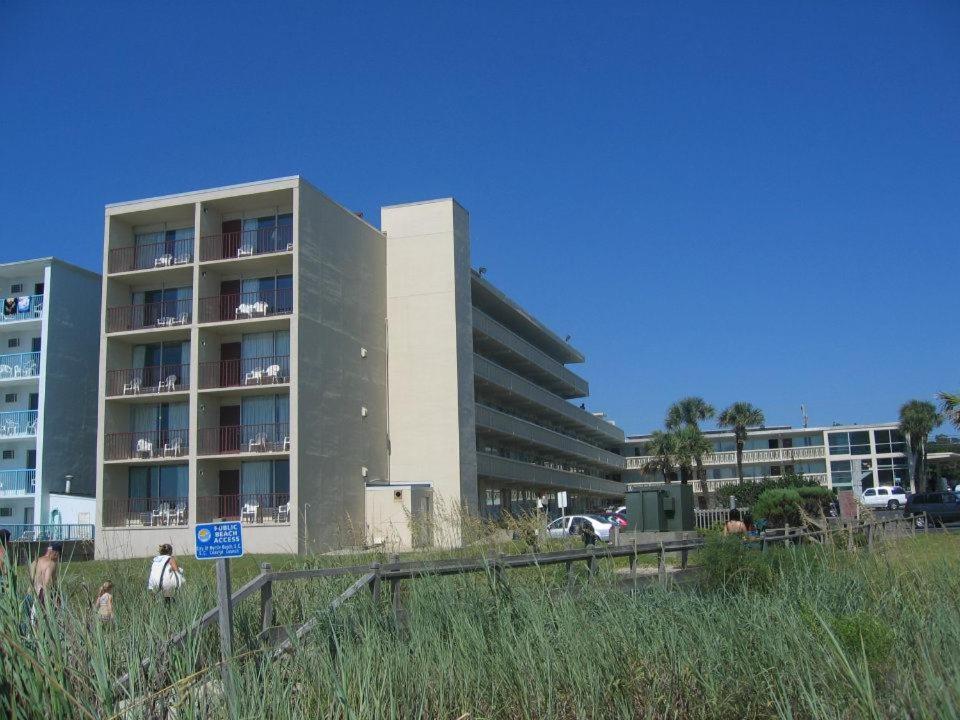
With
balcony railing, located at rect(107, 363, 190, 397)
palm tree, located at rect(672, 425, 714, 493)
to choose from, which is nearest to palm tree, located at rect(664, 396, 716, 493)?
palm tree, located at rect(672, 425, 714, 493)

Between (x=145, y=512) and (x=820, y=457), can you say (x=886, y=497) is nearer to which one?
(x=820, y=457)

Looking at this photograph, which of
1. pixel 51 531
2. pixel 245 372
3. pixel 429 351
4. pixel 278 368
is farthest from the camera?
pixel 429 351

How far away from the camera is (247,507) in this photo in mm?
36250

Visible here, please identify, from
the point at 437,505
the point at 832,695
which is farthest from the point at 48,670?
the point at 437,505

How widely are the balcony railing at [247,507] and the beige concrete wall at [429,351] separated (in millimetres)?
7681

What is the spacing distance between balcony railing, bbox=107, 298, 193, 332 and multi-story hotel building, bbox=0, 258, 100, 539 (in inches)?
198

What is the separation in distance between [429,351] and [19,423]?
1794 cm

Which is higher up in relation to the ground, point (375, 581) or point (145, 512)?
point (145, 512)

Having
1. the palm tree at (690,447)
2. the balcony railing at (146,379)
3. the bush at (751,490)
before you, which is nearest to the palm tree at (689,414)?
the palm tree at (690,447)

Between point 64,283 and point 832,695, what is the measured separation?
4362 cm

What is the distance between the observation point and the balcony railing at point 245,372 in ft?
121

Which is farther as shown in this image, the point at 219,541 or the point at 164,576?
the point at 164,576

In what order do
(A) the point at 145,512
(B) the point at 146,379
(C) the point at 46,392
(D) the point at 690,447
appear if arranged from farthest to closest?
(D) the point at 690,447 → (C) the point at 46,392 → (B) the point at 146,379 → (A) the point at 145,512

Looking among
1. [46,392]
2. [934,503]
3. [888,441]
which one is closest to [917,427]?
[888,441]
